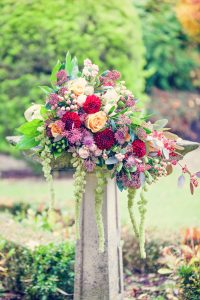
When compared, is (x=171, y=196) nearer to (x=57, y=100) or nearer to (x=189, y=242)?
(x=189, y=242)

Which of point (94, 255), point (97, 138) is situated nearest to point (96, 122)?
point (97, 138)

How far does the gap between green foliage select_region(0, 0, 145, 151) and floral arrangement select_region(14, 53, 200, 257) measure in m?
4.91

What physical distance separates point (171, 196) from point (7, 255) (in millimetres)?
3394

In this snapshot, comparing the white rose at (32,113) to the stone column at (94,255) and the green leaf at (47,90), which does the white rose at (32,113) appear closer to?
the green leaf at (47,90)

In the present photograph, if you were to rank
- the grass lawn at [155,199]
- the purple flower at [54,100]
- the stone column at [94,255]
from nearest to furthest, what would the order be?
the purple flower at [54,100], the stone column at [94,255], the grass lawn at [155,199]

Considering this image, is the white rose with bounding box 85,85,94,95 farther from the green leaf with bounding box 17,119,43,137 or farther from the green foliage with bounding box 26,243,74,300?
the green foliage with bounding box 26,243,74,300

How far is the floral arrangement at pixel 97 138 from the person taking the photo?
3.45 m

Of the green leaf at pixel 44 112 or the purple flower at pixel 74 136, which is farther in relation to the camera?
the green leaf at pixel 44 112

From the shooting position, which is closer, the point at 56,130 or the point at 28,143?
the point at 56,130

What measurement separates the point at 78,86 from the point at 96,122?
241 mm

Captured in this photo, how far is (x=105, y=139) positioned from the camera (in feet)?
11.3

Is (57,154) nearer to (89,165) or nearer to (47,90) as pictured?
(89,165)

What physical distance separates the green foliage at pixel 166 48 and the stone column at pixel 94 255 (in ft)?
25.0

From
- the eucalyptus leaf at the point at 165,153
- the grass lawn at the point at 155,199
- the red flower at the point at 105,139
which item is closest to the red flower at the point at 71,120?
the red flower at the point at 105,139
